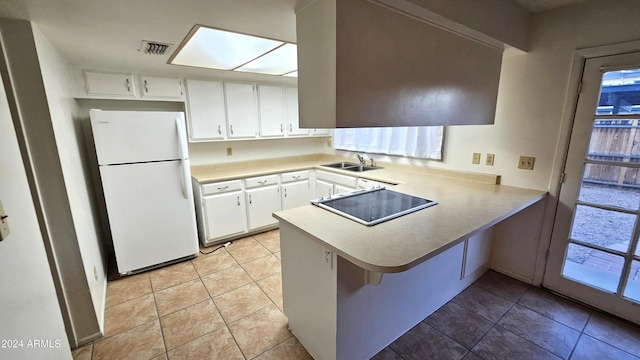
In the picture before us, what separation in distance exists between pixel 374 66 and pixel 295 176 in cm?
238

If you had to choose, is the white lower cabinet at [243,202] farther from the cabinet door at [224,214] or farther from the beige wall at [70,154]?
the beige wall at [70,154]

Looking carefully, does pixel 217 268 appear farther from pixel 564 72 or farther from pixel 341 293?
pixel 564 72

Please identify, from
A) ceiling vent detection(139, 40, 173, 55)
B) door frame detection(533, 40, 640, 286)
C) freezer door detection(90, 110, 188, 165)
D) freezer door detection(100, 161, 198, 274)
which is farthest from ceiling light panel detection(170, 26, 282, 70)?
door frame detection(533, 40, 640, 286)

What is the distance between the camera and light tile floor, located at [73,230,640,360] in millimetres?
1665

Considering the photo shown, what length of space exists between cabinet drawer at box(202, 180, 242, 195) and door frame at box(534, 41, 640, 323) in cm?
301

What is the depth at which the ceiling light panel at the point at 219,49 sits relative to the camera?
1806mm

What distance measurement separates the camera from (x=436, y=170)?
2801 mm

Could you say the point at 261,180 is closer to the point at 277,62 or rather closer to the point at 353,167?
the point at 353,167

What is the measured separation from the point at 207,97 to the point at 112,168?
1.27m

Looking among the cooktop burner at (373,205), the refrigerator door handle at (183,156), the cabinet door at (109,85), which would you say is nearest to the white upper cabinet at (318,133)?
the refrigerator door handle at (183,156)

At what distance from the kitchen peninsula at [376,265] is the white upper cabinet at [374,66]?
0.57 m

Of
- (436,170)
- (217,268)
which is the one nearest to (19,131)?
(217,268)

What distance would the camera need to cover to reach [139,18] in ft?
4.84

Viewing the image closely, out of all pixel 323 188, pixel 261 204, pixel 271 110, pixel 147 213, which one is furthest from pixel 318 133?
pixel 147 213
